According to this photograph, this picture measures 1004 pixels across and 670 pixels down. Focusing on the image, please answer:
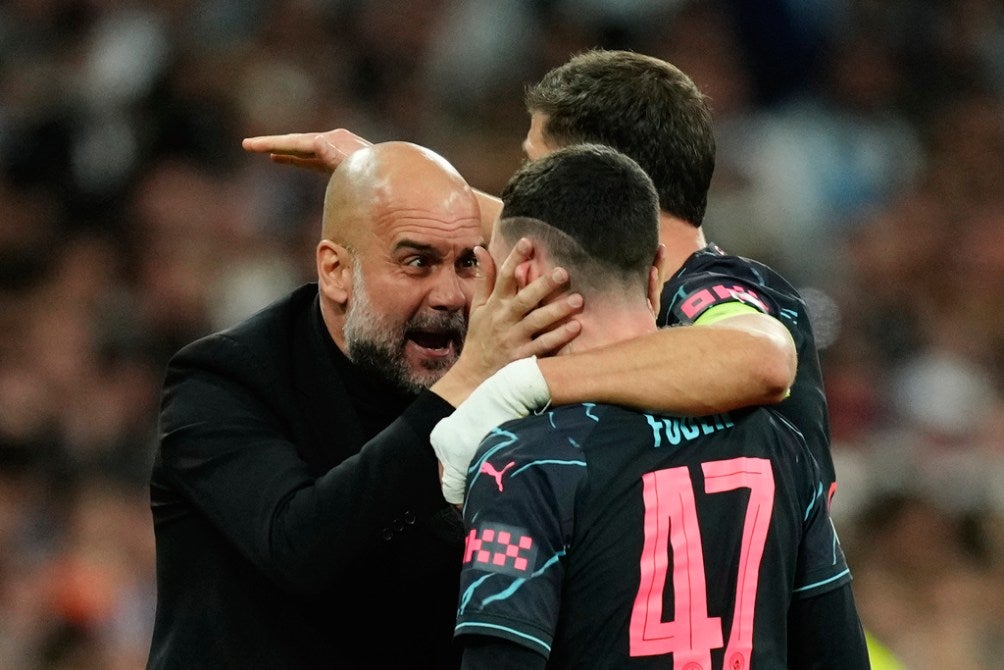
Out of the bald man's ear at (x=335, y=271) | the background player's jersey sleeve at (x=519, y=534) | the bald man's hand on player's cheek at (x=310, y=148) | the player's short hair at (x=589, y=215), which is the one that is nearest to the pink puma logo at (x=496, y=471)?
the background player's jersey sleeve at (x=519, y=534)

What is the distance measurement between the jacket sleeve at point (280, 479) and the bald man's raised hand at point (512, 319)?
0.13m

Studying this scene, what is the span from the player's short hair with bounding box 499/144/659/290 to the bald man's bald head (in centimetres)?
57

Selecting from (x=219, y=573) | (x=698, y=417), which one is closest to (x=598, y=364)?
(x=698, y=417)

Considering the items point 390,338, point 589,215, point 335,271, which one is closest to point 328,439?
point 390,338

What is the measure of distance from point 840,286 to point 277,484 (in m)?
5.57

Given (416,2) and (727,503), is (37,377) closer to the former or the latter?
(416,2)

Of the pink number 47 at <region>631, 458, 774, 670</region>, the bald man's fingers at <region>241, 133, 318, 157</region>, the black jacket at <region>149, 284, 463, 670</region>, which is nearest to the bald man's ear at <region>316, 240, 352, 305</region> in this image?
the black jacket at <region>149, 284, 463, 670</region>

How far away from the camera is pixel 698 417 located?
2.56 meters

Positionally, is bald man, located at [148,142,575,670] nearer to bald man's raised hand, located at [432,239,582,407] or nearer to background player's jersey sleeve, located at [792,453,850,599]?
bald man's raised hand, located at [432,239,582,407]

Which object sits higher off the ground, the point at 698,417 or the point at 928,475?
the point at 698,417

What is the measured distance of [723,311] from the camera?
9.20ft

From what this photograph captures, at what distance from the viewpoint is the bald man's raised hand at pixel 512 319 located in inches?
98.0

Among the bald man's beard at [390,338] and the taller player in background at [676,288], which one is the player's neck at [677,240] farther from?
the bald man's beard at [390,338]

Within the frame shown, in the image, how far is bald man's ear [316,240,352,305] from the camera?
126 inches
